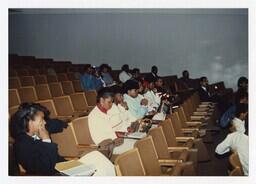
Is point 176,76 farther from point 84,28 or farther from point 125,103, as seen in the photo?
point 84,28

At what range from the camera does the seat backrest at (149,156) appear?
229cm

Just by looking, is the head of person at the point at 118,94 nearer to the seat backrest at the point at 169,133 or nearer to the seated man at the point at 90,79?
the seat backrest at the point at 169,133

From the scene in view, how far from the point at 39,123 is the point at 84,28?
0.98m

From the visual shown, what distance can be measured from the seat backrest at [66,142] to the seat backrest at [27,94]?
1.35 feet

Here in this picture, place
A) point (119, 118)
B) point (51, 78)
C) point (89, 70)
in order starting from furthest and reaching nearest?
point (51, 78) → point (89, 70) → point (119, 118)

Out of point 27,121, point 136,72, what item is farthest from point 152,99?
point 27,121

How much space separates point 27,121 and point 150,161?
0.71m

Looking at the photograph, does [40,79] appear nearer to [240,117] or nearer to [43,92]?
[43,92]

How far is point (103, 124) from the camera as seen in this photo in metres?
2.89

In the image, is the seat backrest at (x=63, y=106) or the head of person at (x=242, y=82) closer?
the head of person at (x=242, y=82)

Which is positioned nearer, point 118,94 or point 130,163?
point 130,163

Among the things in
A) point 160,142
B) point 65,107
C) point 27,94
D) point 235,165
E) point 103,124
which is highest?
point 27,94

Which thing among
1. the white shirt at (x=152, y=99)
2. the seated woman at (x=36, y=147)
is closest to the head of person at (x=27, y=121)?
the seated woman at (x=36, y=147)
